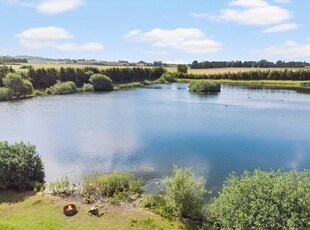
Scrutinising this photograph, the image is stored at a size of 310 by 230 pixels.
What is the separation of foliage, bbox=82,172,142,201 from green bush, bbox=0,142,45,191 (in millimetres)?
4748

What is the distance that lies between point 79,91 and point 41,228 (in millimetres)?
92815

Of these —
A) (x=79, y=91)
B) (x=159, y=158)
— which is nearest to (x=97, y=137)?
(x=159, y=158)

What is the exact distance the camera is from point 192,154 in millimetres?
35312

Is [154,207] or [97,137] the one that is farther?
[97,137]

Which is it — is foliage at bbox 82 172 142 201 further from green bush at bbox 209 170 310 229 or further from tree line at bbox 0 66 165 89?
tree line at bbox 0 66 165 89

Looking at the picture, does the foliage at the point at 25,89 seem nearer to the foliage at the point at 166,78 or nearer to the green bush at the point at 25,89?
the green bush at the point at 25,89

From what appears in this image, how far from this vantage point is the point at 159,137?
43406 millimetres

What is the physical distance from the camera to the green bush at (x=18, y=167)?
2325 centimetres

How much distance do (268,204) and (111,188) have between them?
12.5 meters

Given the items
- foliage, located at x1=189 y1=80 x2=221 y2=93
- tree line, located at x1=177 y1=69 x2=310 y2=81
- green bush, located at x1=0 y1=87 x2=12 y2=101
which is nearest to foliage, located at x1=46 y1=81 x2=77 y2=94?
green bush, located at x1=0 y1=87 x2=12 y2=101

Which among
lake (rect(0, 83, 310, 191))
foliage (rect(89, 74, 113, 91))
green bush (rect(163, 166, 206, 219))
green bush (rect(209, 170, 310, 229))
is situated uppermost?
foliage (rect(89, 74, 113, 91))

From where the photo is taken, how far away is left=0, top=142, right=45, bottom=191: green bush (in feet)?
76.3

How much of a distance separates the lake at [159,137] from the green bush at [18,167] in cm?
399

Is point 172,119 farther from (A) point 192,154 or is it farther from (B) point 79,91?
(B) point 79,91
